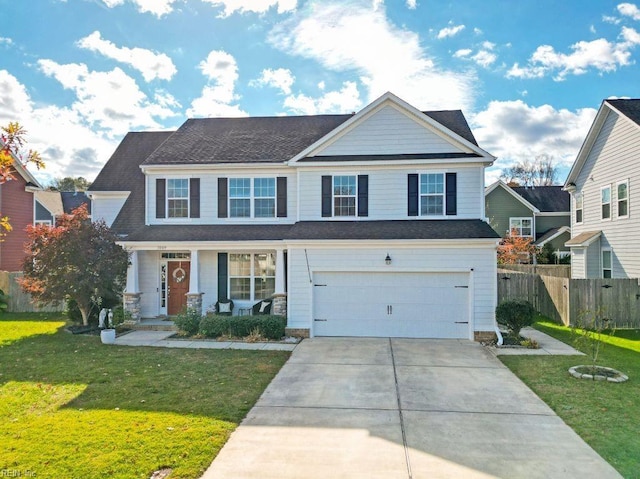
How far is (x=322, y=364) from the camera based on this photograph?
31.3 ft

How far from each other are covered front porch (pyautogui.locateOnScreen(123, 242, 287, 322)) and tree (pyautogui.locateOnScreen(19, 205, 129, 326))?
0.82 m

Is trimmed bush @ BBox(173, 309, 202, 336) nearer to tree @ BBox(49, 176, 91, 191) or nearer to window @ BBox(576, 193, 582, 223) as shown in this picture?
window @ BBox(576, 193, 582, 223)

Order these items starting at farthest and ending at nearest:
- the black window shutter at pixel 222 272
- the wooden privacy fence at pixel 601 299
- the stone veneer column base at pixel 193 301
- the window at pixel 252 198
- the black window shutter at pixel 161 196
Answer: the black window shutter at pixel 161 196, the window at pixel 252 198, the black window shutter at pixel 222 272, the wooden privacy fence at pixel 601 299, the stone veneer column base at pixel 193 301

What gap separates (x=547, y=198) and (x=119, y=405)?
35717 mm

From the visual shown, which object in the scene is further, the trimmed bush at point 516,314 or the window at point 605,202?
the window at point 605,202

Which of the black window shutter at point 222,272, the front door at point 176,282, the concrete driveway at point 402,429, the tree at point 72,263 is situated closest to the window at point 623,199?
the concrete driveway at point 402,429

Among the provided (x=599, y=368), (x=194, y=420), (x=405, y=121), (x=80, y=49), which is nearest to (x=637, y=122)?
(x=405, y=121)

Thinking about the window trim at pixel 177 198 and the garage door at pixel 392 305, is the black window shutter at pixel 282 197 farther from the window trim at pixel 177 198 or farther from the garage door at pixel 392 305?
the window trim at pixel 177 198

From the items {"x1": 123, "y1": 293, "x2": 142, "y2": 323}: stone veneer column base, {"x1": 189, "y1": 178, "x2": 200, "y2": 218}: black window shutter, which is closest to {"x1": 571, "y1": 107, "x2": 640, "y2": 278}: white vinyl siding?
{"x1": 189, "y1": 178, "x2": 200, "y2": 218}: black window shutter

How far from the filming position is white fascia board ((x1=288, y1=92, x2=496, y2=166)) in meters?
13.2

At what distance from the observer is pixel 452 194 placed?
13297 mm

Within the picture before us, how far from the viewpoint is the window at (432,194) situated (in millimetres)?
13367

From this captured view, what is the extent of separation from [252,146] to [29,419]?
38.0 feet

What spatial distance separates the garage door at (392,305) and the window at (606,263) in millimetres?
9619
